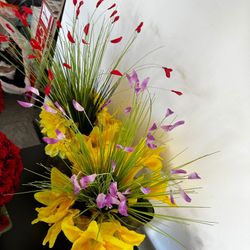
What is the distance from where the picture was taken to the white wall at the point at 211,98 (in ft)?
1.72

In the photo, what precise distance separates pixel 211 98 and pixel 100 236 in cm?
34

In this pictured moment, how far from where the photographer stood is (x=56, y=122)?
2.32ft

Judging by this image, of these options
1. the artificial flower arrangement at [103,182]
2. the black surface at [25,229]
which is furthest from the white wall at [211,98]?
the black surface at [25,229]

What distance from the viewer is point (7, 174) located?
59cm

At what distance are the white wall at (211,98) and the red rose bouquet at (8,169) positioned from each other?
0.37 meters

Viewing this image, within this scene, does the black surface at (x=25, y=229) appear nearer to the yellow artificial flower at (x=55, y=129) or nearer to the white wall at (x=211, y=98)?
the yellow artificial flower at (x=55, y=129)

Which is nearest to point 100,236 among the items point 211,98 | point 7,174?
point 7,174

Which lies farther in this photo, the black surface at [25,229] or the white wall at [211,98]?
the black surface at [25,229]

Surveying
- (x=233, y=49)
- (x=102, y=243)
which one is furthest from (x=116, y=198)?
(x=233, y=49)

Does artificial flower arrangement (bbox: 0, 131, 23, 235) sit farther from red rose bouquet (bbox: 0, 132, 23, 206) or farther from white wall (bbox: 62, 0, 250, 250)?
white wall (bbox: 62, 0, 250, 250)

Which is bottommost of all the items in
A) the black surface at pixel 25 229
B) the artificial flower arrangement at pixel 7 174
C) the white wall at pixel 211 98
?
the black surface at pixel 25 229

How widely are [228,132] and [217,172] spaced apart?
0.09m

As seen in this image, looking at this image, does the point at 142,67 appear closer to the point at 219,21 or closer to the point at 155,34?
the point at 155,34

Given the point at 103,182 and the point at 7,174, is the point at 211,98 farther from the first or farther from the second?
the point at 7,174
